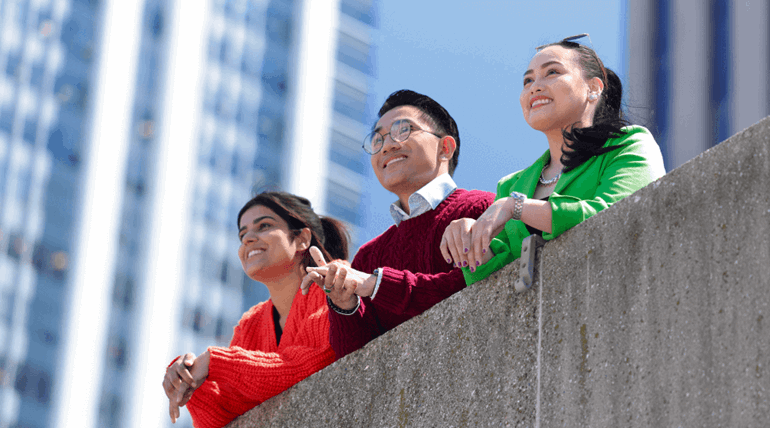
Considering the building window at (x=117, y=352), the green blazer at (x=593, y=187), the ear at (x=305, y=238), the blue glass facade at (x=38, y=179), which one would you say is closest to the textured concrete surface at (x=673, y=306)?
the green blazer at (x=593, y=187)

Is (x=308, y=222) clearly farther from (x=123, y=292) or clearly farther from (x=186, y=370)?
(x=123, y=292)

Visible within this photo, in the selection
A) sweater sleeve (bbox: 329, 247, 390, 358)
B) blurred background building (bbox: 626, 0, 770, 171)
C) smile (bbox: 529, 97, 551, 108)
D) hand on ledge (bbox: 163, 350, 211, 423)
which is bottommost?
hand on ledge (bbox: 163, 350, 211, 423)

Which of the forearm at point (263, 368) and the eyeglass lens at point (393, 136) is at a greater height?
the eyeglass lens at point (393, 136)

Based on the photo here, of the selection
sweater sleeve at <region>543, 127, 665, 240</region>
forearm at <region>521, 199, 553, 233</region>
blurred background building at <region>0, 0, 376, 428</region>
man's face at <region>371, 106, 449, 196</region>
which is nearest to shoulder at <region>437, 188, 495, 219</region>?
man's face at <region>371, 106, 449, 196</region>

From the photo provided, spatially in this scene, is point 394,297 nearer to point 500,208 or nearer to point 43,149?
point 500,208

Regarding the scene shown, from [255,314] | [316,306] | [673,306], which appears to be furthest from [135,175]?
[673,306]

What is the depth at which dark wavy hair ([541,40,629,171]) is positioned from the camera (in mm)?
3574

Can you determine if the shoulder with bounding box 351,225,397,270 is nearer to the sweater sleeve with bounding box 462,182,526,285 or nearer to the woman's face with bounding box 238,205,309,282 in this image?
the woman's face with bounding box 238,205,309,282

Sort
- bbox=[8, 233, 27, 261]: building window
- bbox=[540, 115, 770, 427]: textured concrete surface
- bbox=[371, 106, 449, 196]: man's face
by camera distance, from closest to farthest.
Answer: bbox=[540, 115, 770, 427]: textured concrete surface
bbox=[371, 106, 449, 196]: man's face
bbox=[8, 233, 27, 261]: building window

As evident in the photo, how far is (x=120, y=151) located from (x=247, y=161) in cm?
741

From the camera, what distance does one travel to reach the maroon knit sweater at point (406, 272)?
395cm

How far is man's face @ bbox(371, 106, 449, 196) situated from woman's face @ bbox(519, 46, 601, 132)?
0.87 meters

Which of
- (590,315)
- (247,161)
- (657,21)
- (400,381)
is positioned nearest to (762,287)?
(590,315)

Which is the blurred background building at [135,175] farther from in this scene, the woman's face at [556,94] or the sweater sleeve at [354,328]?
the woman's face at [556,94]
